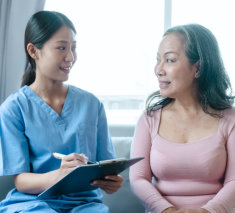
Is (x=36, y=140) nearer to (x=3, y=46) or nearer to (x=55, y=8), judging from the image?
(x=3, y=46)

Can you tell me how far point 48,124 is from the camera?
4.64 ft

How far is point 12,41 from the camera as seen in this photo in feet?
7.43

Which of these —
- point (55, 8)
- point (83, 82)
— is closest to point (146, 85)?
point (83, 82)

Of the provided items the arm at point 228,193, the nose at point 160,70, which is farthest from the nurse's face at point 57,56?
the arm at point 228,193

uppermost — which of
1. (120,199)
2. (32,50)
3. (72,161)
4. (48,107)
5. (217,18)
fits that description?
(217,18)

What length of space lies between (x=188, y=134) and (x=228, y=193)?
→ 0.88 feet

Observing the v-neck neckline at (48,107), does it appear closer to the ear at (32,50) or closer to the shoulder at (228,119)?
the ear at (32,50)

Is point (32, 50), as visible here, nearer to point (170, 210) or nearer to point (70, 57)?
point (70, 57)

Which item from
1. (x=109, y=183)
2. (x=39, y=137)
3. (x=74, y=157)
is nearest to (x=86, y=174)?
(x=74, y=157)

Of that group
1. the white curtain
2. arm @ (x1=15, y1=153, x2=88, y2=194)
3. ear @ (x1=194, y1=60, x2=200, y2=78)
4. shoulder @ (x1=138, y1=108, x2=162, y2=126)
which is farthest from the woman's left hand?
the white curtain

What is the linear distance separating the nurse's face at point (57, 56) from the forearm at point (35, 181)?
40 cm

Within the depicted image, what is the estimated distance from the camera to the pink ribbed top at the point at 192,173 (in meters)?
1.36

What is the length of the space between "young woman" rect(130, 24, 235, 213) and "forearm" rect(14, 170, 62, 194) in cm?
34

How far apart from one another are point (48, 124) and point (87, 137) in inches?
6.4
